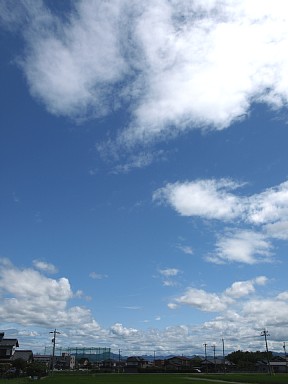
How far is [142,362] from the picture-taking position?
144 m

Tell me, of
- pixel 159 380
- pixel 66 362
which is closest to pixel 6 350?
pixel 159 380

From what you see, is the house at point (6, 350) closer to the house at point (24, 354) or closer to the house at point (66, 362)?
the house at point (24, 354)

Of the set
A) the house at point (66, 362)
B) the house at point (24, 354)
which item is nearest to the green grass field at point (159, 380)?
the house at point (24, 354)

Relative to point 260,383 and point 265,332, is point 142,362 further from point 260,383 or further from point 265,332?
point 260,383

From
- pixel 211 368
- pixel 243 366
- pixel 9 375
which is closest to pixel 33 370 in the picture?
pixel 9 375

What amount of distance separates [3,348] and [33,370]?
34789 mm

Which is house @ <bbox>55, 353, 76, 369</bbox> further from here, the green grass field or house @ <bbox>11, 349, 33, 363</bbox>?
the green grass field

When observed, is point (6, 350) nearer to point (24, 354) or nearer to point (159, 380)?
point (24, 354)

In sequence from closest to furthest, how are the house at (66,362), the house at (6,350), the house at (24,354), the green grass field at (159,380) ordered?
the green grass field at (159,380) → the house at (6,350) → the house at (24,354) → the house at (66,362)

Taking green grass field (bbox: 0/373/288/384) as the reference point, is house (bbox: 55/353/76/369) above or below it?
above

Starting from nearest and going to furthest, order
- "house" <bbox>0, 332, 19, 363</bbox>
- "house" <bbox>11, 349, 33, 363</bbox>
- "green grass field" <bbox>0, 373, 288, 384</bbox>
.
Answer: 1. "green grass field" <bbox>0, 373, 288, 384</bbox>
2. "house" <bbox>0, 332, 19, 363</bbox>
3. "house" <bbox>11, 349, 33, 363</bbox>

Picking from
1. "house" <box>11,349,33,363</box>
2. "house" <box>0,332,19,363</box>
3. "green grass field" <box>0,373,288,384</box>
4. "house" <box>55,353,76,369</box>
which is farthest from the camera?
"house" <box>55,353,76,369</box>

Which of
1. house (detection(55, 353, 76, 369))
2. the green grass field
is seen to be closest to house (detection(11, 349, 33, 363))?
the green grass field

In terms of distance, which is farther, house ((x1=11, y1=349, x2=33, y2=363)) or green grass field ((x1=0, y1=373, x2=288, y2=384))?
house ((x1=11, y1=349, x2=33, y2=363))
